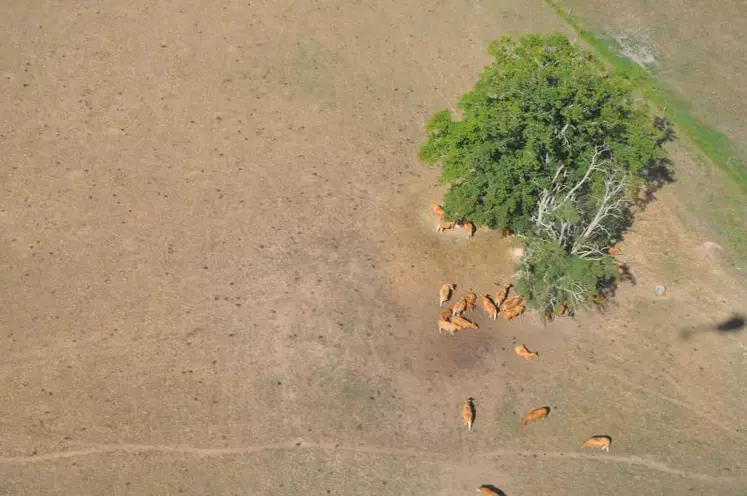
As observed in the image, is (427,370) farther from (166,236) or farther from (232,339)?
(166,236)

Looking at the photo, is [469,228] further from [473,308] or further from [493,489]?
[493,489]

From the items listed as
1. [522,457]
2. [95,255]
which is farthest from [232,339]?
[522,457]

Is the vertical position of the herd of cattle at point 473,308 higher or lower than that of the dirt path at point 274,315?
higher

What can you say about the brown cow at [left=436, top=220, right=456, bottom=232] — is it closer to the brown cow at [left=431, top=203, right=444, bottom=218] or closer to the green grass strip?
the brown cow at [left=431, top=203, right=444, bottom=218]

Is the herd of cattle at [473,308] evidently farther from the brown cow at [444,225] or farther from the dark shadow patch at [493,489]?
the dark shadow patch at [493,489]

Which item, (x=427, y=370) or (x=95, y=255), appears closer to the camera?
(x=427, y=370)

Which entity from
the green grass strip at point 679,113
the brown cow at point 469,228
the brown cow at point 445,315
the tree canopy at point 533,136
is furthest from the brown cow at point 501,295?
the green grass strip at point 679,113
